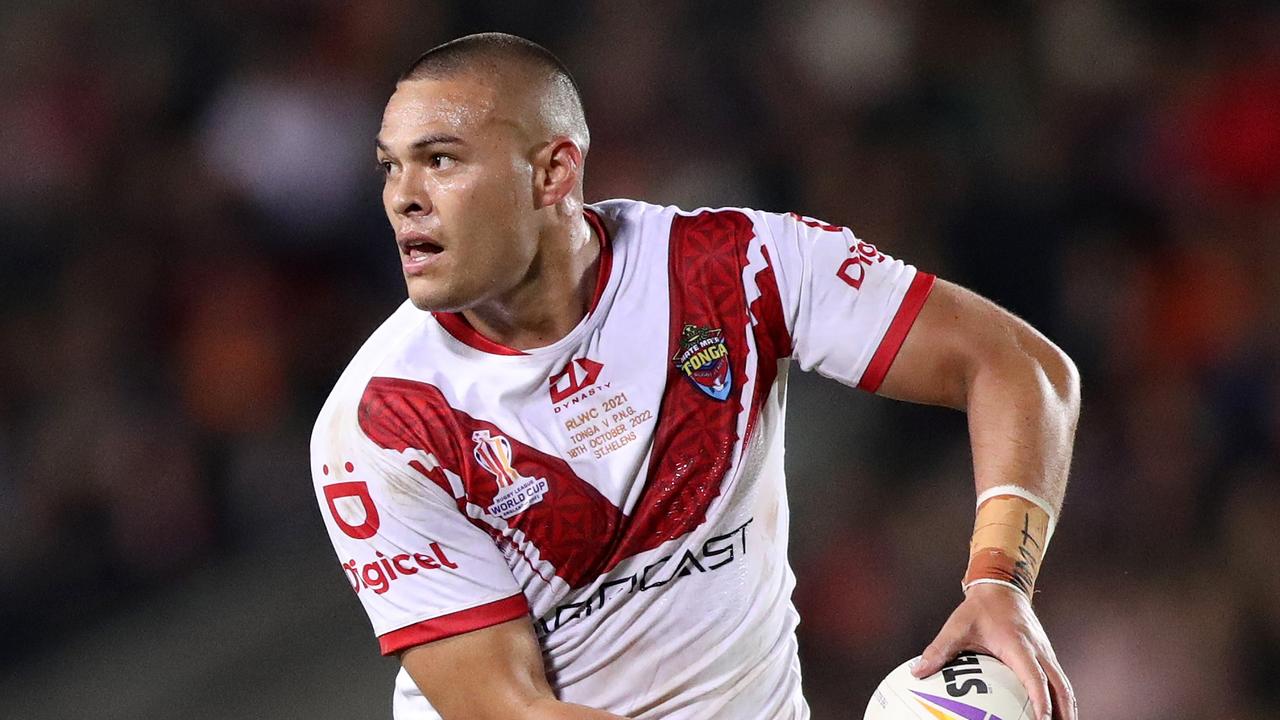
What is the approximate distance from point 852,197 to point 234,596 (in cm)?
301

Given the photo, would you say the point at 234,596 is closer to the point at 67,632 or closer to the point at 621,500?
the point at 67,632

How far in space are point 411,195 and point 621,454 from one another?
2.06 ft

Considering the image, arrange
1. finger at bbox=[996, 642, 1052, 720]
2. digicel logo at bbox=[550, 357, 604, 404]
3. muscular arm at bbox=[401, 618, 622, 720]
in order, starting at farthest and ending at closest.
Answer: digicel logo at bbox=[550, 357, 604, 404] < muscular arm at bbox=[401, 618, 622, 720] < finger at bbox=[996, 642, 1052, 720]

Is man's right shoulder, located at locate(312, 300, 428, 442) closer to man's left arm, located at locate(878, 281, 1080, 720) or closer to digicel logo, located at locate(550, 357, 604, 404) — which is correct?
digicel logo, located at locate(550, 357, 604, 404)

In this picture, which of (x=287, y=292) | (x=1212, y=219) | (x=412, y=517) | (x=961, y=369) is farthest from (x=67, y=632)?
(x=1212, y=219)

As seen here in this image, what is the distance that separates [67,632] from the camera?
559cm

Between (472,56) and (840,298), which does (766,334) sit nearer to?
(840,298)

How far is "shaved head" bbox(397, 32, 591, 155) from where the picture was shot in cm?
275

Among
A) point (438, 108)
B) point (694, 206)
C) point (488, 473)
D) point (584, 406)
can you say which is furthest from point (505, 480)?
point (694, 206)

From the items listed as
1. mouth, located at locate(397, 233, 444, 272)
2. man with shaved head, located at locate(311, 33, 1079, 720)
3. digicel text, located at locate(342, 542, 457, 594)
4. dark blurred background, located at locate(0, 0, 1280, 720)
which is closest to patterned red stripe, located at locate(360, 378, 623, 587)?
man with shaved head, located at locate(311, 33, 1079, 720)

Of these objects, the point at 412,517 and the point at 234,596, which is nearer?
the point at 412,517

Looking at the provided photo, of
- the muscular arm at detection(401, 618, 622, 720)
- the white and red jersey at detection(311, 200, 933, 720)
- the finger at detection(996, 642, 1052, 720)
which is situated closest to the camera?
the finger at detection(996, 642, 1052, 720)

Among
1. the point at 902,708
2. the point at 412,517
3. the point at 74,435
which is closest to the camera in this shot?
the point at 902,708

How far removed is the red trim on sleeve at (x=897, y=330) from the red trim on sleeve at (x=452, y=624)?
0.81 metres
